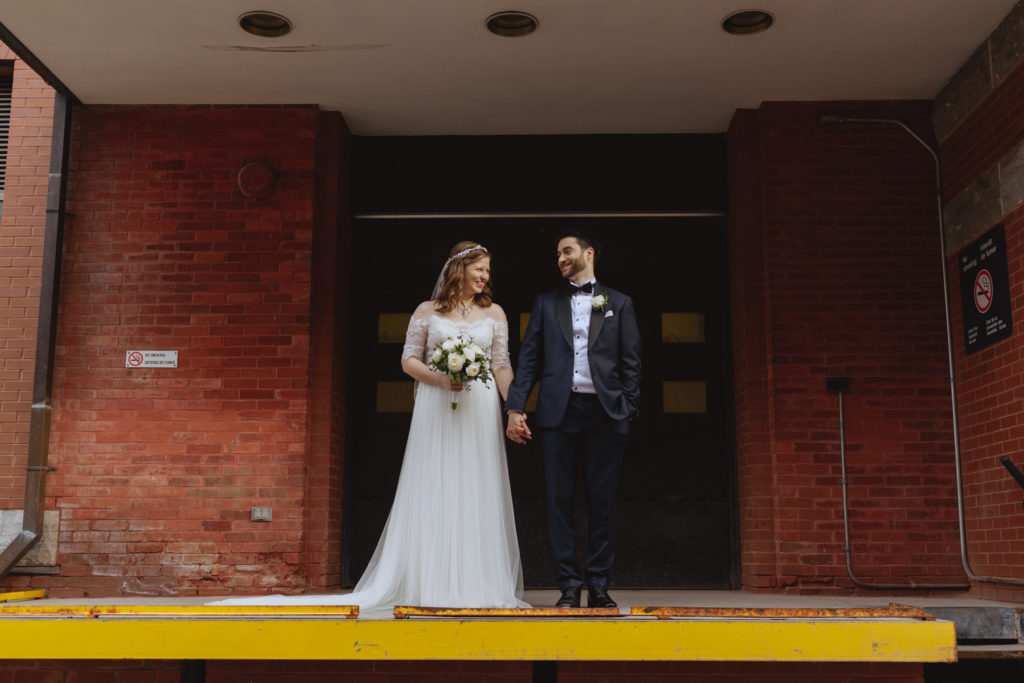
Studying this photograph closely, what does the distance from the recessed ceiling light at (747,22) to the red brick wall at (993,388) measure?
158cm

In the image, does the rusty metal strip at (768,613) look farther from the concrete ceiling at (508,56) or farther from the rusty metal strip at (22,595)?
the rusty metal strip at (22,595)

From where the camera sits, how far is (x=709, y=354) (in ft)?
25.0

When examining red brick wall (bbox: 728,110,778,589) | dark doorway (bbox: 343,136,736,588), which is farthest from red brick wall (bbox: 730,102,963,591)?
dark doorway (bbox: 343,136,736,588)

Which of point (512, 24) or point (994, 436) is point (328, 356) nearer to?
point (512, 24)

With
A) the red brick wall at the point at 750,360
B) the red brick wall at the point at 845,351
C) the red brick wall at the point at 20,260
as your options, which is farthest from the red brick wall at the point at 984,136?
the red brick wall at the point at 20,260

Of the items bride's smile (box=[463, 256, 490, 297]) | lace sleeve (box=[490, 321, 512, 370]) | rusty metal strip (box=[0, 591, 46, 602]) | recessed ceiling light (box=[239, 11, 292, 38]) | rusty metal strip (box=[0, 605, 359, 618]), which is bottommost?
rusty metal strip (box=[0, 591, 46, 602])

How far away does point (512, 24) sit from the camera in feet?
20.5

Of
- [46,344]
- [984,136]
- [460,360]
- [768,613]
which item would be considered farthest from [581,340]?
[46,344]

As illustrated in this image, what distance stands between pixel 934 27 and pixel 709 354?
2.81 m

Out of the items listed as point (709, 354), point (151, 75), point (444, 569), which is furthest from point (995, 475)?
point (151, 75)

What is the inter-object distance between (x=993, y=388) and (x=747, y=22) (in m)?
2.89

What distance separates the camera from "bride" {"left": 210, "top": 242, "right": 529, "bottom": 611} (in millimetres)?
5047

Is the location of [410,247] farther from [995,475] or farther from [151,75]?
[995,475]

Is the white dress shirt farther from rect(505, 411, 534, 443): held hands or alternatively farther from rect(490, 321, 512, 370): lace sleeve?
rect(490, 321, 512, 370): lace sleeve
